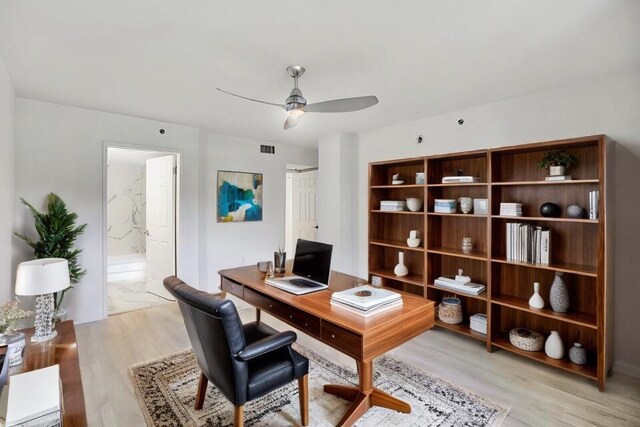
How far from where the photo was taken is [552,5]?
5.57 ft

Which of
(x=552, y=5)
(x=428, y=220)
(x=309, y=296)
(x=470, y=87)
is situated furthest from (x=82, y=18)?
(x=428, y=220)

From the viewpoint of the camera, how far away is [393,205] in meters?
3.82

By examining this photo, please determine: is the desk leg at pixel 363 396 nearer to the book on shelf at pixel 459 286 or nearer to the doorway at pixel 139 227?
the book on shelf at pixel 459 286

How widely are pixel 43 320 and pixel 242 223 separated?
10.2 feet

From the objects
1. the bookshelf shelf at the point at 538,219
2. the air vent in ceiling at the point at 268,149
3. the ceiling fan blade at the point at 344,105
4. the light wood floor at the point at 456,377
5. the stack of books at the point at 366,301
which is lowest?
the light wood floor at the point at 456,377

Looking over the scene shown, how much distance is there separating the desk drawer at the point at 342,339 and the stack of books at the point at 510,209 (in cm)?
210

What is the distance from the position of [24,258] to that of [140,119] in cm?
192

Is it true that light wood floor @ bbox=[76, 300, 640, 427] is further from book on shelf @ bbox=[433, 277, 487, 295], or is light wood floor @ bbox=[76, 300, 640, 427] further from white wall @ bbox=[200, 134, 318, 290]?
white wall @ bbox=[200, 134, 318, 290]

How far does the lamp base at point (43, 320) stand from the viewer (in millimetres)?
1941

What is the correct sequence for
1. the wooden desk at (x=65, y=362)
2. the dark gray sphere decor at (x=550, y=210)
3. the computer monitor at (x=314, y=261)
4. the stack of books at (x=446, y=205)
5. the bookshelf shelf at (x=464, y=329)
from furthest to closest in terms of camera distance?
the stack of books at (x=446, y=205), the bookshelf shelf at (x=464, y=329), the dark gray sphere decor at (x=550, y=210), the computer monitor at (x=314, y=261), the wooden desk at (x=65, y=362)

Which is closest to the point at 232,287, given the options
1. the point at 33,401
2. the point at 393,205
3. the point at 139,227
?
the point at 33,401

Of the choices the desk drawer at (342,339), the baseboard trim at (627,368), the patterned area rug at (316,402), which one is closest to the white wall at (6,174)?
the patterned area rug at (316,402)

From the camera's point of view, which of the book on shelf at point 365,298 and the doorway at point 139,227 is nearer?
the book on shelf at point 365,298

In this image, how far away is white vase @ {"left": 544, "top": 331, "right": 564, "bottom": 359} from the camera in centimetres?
262
